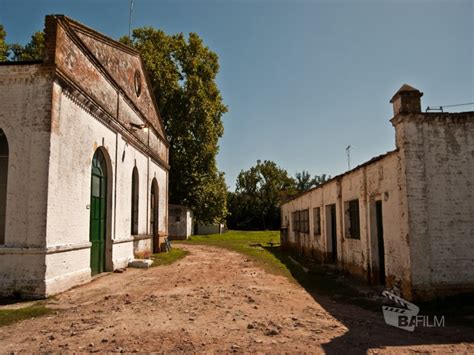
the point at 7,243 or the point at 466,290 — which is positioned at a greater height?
the point at 7,243

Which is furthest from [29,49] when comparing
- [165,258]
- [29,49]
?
[165,258]

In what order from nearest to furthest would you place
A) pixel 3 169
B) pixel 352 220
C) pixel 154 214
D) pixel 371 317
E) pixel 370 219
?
pixel 371 317
pixel 3 169
pixel 370 219
pixel 352 220
pixel 154 214

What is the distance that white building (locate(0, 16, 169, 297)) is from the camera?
8164 millimetres

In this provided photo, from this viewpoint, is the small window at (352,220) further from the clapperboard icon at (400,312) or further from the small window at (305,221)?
the small window at (305,221)

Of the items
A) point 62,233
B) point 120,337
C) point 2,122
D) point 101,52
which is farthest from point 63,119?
point 120,337

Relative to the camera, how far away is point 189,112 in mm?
28219

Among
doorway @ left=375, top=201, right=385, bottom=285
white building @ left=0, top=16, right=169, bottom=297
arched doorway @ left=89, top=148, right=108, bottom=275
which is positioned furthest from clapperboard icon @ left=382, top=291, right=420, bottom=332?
arched doorway @ left=89, top=148, right=108, bottom=275

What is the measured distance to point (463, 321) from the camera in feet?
20.7

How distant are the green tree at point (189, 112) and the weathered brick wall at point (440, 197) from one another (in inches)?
856

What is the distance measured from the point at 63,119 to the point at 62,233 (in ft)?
9.34

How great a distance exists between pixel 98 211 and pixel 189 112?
17740 millimetres

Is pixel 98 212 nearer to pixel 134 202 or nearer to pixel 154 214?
pixel 134 202

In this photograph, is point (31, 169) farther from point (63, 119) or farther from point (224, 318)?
point (224, 318)

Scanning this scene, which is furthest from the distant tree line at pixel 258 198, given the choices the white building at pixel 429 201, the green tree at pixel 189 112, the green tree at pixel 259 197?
the white building at pixel 429 201
